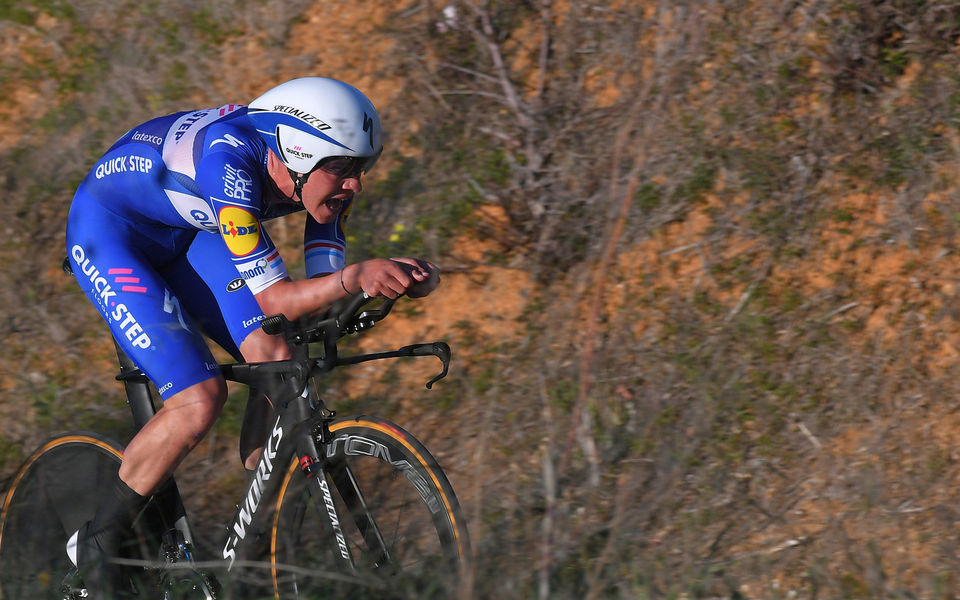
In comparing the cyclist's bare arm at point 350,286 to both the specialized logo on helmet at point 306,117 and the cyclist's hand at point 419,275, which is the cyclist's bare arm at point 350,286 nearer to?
the cyclist's hand at point 419,275

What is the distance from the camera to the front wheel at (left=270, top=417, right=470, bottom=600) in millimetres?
3033

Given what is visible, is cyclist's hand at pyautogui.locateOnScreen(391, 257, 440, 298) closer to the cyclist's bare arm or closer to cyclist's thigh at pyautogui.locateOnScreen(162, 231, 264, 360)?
the cyclist's bare arm

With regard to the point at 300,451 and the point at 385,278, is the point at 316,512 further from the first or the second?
the point at 385,278

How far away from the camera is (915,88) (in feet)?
18.9

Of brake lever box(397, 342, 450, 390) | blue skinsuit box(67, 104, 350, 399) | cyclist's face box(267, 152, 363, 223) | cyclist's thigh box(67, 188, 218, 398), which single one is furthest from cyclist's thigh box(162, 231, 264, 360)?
brake lever box(397, 342, 450, 390)

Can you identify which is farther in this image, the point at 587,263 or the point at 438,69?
the point at 438,69

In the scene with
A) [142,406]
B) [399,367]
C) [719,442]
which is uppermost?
[142,406]

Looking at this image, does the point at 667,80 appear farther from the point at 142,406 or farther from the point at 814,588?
the point at 142,406

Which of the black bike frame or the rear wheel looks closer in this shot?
the black bike frame

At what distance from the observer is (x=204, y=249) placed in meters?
3.70

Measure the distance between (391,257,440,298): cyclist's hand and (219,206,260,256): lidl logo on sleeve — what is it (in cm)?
55

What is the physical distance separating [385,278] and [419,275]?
0.11 metres

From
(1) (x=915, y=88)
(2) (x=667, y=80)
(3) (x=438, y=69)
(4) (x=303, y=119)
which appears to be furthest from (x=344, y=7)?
(4) (x=303, y=119)

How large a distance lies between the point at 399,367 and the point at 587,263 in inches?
50.6
